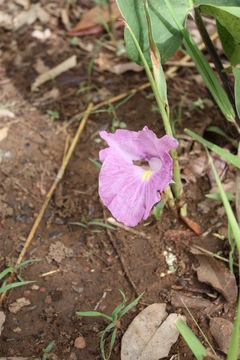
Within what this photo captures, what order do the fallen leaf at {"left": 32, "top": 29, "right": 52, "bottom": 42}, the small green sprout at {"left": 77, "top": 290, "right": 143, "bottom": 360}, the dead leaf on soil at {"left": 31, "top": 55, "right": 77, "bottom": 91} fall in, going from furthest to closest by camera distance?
the fallen leaf at {"left": 32, "top": 29, "right": 52, "bottom": 42}
the dead leaf on soil at {"left": 31, "top": 55, "right": 77, "bottom": 91}
the small green sprout at {"left": 77, "top": 290, "right": 143, "bottom": 360}

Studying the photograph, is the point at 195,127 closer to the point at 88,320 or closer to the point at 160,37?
the point at 160,37

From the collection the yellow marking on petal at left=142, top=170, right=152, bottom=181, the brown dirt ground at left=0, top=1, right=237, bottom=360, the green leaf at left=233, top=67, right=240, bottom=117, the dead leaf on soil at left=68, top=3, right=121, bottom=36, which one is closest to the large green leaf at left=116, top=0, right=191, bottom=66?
the green leaf at left=233, top=67, right=240, bottom=117

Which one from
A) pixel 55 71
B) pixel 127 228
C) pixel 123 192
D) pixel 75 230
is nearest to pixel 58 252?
pixel 75 230

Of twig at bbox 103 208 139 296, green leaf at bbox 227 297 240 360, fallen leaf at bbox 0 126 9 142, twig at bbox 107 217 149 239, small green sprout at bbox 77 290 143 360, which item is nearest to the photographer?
green leaf at bbox 227 297 240 360

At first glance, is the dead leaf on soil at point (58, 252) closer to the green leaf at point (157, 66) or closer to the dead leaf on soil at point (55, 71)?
the green leaf at point (157, 66)

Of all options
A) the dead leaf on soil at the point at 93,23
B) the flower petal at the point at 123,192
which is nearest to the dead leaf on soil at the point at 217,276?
the flower petal at the point at 123,192

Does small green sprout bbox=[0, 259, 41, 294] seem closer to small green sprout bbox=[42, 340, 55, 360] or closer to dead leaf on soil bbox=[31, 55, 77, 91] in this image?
small green sprout bbox=[42, 340, 55, 360]

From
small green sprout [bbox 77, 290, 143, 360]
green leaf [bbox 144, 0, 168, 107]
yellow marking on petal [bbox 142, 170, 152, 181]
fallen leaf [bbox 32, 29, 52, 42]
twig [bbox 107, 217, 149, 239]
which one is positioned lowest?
small green sprout [bbox 77, 290, 143, 360]

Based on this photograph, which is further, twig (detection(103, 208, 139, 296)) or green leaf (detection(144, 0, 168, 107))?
twig (detection(103, 208, 139, 296))

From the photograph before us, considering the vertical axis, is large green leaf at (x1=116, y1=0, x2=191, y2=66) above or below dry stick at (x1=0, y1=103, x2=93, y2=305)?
above
